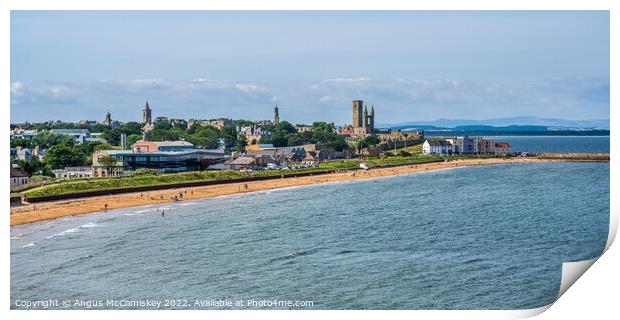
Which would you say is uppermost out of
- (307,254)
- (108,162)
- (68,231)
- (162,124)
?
(162,124)

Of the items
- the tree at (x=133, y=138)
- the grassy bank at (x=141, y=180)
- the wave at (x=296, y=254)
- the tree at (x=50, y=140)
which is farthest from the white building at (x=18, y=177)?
the tree at (x=133, y=138)

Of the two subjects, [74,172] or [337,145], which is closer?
[74,172]

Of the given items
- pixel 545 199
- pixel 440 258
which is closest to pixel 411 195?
pixel 545 199

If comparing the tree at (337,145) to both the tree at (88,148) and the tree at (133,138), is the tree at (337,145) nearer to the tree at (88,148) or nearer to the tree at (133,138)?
the tree at (133,138)

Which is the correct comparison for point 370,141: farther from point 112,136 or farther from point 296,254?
point 296,254

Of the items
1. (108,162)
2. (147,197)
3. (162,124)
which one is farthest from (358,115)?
(147,197)

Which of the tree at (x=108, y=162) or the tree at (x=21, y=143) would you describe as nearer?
the tree at (x=21, y=143)

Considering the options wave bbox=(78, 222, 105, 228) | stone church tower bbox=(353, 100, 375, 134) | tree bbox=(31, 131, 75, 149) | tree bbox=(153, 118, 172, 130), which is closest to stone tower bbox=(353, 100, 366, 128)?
stone church tower bbox=(353, 100, 375, 134)

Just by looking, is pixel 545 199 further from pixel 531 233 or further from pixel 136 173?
pixel 136 173
